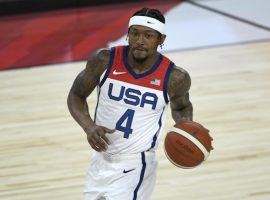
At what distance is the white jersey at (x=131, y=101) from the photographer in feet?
14.3

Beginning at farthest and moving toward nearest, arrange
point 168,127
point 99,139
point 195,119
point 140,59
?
1. point 195,119
2. point 168,127
3. point 140,59
4. point 99,139

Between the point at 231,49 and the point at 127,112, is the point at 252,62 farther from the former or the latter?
the point at 127,112

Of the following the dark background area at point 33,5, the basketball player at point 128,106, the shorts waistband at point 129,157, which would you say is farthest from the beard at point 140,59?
the dark background area at point 33,5

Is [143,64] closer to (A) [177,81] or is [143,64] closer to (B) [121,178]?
(A) [177,81]

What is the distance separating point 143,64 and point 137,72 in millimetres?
58

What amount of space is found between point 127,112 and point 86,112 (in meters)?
0.24

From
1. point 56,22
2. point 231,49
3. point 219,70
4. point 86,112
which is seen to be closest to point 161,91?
point 86,112

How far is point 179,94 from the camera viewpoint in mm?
4422

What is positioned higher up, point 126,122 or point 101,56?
point 101,56

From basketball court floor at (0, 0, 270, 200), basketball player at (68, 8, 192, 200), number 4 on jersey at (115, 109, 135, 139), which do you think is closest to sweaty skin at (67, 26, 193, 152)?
basketball player at (68, 8, 192, 200)

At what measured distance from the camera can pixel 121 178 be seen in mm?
4402

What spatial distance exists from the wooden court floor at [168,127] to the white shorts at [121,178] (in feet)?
4.67

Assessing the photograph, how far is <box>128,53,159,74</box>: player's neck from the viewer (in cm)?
436

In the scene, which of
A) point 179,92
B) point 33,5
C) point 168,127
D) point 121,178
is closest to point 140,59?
point 179,92
